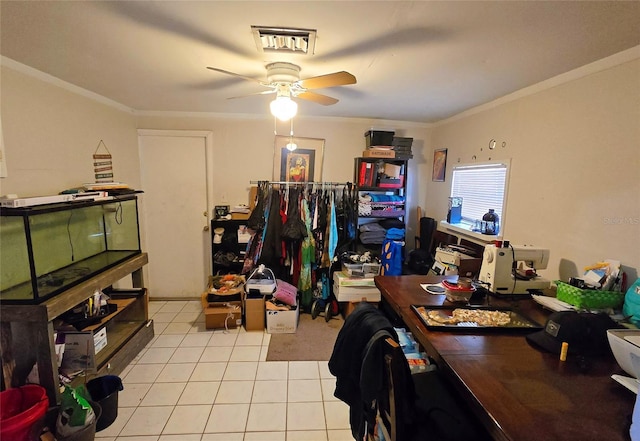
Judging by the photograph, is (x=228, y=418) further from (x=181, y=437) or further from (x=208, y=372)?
(x=208, y=372)

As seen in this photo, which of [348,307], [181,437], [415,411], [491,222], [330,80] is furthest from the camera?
[348,307]

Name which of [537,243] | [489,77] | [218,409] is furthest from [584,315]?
[218,409]

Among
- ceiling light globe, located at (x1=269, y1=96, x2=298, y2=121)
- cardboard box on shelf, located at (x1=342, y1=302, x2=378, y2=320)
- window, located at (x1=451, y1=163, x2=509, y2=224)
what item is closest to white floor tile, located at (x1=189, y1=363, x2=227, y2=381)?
cardboard box on shelf, located at (x1=342, y1=302, x2=378, y2=320)

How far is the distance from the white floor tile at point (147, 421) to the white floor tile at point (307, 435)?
83 cm

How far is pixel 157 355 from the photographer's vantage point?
2.63m

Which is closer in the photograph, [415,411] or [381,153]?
[415,411]

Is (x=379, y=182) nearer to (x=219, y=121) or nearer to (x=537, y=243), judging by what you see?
(x=537, y=243)

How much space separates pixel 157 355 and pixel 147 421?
79cm

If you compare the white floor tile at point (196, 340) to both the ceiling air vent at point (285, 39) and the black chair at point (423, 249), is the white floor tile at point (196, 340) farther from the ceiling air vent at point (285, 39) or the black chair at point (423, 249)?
the ceiling air vent at point (285, 39)

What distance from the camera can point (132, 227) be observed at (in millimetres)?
2939

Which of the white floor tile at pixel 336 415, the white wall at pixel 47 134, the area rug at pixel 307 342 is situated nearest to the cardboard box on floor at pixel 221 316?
the area rug at pixel 307 342

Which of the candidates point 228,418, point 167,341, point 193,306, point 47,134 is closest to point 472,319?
point 228,418

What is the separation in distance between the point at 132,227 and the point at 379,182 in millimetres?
2744

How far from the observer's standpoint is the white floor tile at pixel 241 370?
7.72ft
